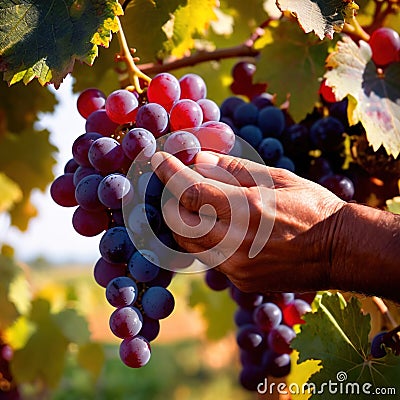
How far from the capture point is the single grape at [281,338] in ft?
3.90

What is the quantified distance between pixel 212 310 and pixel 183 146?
1.65 m

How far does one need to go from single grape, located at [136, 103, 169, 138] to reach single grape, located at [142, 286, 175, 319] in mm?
214

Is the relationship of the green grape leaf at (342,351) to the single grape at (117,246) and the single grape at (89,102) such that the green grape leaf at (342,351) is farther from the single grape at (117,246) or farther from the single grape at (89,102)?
the single grape at (89,102)

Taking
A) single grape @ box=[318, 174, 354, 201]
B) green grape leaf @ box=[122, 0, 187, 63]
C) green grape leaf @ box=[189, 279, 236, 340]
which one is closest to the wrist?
single grape @ box=[318, 174, 354, 201]

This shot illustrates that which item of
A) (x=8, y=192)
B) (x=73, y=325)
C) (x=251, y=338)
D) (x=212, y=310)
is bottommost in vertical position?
(x=212, y=310)

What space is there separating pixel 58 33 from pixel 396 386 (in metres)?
0.72

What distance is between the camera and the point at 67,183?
95 cm

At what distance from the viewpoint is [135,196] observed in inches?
34.9

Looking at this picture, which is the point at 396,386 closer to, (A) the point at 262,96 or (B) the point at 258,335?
(B) the point at 258,335

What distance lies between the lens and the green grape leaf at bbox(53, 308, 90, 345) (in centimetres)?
185

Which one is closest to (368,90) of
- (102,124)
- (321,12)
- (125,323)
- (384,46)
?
(384,46)

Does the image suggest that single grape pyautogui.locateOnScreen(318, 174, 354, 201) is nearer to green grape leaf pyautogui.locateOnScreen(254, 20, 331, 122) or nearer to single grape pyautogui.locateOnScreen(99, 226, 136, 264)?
green grape leaf pyautogui.locateOnScreen(254, 20, 331, 122)

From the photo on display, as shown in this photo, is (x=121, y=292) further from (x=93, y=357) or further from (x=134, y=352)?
(x=93, y=357)

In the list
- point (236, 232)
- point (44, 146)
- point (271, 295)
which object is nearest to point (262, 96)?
point (271, 295)
